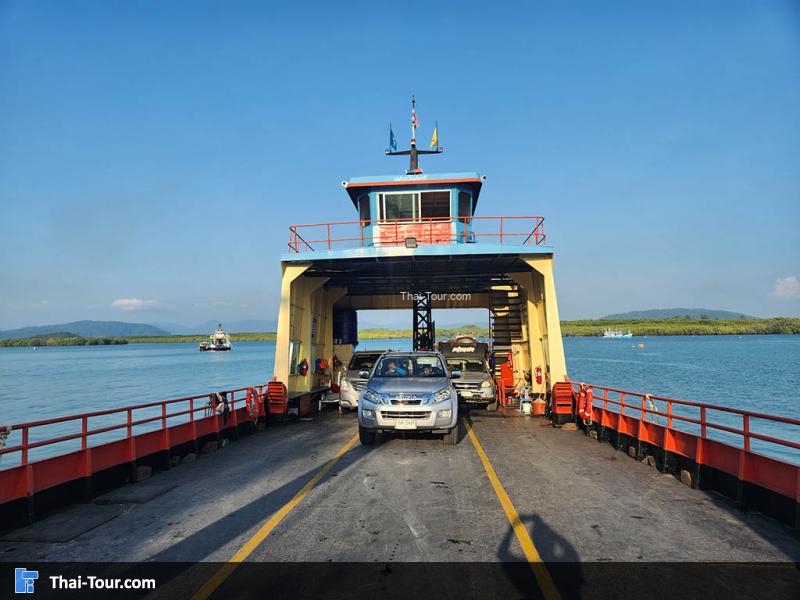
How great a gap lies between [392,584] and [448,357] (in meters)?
13.0

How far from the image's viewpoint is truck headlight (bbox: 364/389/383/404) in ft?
31.2

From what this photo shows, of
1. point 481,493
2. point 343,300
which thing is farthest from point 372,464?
point 343,300

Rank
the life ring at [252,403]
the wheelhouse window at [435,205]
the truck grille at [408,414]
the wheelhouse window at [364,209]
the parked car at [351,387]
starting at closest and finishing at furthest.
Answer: the truck grille at [408,414] < the life ring at [252,403] < the parked car at [351,387] < the wheelhouse window at [435,205] < the wheelhouse window at [364,209]

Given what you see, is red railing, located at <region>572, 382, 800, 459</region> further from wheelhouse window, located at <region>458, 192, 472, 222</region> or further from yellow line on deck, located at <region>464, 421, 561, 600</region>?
wheelhouse window, located at <region>458, 192, 472, 222</region>

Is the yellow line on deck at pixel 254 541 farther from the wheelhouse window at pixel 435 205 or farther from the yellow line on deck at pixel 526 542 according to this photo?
the wheelhouse window at pixel 435 205

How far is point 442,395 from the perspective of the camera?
9.61 metres

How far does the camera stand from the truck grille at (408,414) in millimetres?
9367

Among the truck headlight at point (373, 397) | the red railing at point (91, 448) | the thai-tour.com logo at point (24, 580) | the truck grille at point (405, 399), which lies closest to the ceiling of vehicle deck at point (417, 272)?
the truck headlight at point (373, 397)

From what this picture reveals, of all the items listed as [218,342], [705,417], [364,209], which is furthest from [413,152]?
[218,342]

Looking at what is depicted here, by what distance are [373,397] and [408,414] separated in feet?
2.60

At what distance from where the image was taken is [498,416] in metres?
15.3

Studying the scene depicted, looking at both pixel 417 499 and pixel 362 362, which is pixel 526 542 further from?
pixel 362 362

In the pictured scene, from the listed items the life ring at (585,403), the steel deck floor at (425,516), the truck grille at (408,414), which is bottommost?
the steel deck floor at (425,516)

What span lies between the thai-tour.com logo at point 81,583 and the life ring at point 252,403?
817 cm
